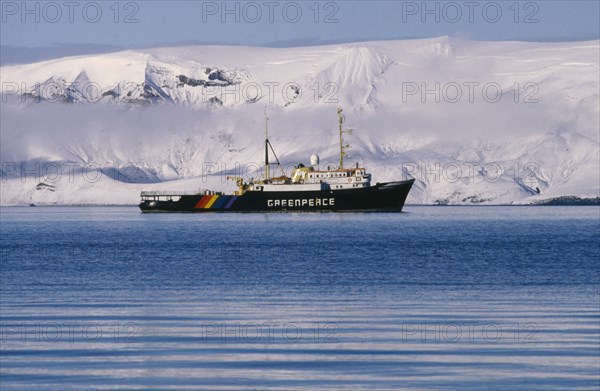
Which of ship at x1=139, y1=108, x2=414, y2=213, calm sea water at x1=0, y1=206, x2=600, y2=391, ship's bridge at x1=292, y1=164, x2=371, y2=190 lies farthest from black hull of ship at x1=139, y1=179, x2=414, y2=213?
calm sea water at x1=0, y1=206, x2=600, y2=391

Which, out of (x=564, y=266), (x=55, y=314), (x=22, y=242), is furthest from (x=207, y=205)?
(x=55, y=314)

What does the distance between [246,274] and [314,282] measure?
17.1ft

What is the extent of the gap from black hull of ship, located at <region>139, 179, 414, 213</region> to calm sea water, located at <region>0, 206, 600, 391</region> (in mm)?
88742

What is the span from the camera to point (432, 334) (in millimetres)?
31719

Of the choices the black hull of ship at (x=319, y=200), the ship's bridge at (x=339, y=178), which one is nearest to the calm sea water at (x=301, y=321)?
the black hull of ship at (x=319, y=200)

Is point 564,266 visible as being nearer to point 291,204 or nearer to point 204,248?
point 204,248

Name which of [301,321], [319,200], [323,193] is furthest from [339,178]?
[301,321]

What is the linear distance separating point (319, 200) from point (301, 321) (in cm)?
12611

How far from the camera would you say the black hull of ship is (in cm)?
16012

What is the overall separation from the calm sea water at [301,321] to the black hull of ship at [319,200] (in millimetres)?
→ 88742

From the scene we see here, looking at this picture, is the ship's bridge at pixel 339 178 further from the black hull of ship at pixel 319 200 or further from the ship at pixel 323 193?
the black hull of ship at pixel 319 200

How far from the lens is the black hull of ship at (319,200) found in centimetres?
16012

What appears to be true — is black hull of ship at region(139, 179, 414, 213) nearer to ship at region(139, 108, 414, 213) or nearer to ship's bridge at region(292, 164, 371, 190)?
ship at region(139, 108, 414, 213)

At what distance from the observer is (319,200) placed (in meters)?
161
